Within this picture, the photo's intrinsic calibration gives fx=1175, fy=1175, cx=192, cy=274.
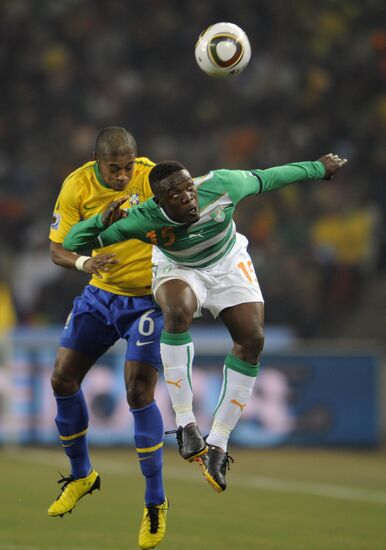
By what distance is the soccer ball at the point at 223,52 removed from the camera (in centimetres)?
686

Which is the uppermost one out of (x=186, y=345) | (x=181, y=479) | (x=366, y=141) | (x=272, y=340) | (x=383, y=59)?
(x=383, y=59)

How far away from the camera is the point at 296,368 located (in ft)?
49.5

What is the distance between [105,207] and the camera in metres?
7.15

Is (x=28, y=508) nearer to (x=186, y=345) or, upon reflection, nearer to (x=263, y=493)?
(x=263, y=493)

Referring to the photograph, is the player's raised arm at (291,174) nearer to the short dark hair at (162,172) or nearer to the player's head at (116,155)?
the short dark hair at (162,172)

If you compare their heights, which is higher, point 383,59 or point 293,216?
point 383,59

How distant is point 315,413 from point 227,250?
331 inches

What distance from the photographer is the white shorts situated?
6.80 meters

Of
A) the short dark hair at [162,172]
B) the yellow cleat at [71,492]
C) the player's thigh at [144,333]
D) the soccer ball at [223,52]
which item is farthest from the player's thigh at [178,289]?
the yellow cleat at [71,492]

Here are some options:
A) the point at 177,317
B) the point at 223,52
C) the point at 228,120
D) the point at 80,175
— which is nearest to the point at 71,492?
the point at 177,317

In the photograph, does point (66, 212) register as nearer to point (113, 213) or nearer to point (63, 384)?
point (113, 213)

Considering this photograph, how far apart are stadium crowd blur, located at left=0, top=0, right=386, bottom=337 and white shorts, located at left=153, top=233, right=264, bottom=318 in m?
8.31

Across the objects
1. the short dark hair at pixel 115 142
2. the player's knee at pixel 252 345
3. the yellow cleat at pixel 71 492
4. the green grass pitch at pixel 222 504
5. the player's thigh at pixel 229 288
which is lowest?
the green grass pitch at pixel 222 504

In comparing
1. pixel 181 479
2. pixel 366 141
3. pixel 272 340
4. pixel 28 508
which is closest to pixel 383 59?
pixel 366 141
